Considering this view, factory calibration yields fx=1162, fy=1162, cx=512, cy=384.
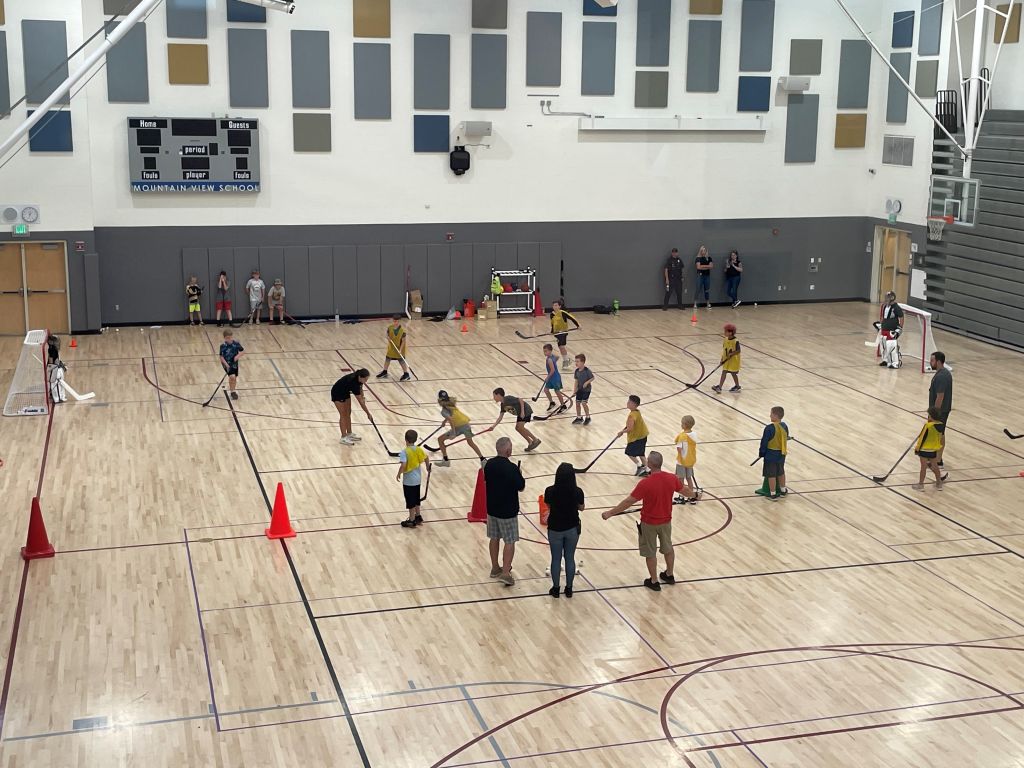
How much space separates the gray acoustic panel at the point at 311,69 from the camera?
100 feet

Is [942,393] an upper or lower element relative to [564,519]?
upper

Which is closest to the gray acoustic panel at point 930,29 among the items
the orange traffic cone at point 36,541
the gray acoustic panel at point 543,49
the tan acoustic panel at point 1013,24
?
the tan acoustic panel at point 1013,24

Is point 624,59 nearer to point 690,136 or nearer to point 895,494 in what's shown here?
point 690,136

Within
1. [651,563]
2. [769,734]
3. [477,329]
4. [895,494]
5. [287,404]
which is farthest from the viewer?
[477,329]

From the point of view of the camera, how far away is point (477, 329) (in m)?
31.2

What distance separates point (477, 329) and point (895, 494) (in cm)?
1539

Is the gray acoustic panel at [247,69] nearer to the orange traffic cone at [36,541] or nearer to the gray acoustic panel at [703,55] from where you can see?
the gray acoustic panel at [703,55]

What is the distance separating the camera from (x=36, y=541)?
14.8 m

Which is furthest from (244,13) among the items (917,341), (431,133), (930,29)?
(917,341)

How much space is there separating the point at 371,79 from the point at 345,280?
5466 millimetres

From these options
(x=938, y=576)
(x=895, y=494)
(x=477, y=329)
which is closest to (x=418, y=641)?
(x=938, y=576)

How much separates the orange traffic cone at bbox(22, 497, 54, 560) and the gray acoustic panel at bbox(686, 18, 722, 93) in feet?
78.9

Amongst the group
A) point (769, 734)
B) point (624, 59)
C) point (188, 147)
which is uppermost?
point (624, 59)

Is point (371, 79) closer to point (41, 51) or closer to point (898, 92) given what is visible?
point (41, 51)
